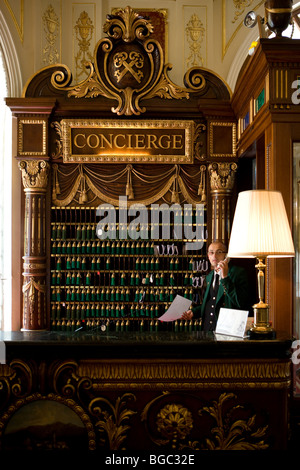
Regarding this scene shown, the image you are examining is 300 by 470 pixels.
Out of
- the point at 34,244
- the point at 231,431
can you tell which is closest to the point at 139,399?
the point at 231,431

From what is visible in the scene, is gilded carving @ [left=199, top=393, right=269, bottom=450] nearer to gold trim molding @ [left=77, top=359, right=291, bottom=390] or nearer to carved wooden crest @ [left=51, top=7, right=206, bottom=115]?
gold trim molding @ [left=77, top=359, right=291, bottom=390]

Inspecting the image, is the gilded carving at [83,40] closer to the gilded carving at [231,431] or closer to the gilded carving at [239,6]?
the gilded carving at [239,6]

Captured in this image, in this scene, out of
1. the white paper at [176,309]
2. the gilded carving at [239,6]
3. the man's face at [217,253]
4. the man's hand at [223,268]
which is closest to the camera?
the white paper at [176,309]

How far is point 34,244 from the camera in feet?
19.9

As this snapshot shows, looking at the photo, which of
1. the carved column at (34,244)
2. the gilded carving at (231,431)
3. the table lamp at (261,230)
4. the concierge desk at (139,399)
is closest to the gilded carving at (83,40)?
the carved column at (34,244)

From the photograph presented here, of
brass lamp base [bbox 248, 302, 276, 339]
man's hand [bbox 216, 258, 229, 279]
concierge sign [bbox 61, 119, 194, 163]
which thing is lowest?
brass lamp base [bbox 248, 302, 276, 339]

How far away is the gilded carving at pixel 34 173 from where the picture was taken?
607 cm

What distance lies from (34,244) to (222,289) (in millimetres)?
2675

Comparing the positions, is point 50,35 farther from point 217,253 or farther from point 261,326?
point 261,326

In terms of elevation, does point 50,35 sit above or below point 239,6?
below

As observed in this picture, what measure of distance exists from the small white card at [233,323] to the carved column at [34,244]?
304cm

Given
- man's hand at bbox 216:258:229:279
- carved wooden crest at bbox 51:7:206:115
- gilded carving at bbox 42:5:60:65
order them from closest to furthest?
1. man's hand at bbox 216:258:229:279
2. carved wooden crest at bbox 51:7:206:115
3. gilded carving at bbox 42:5:60:65

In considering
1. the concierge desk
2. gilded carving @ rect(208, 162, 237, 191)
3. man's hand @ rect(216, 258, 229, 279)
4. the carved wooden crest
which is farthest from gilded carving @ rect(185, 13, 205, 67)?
the concierge desk

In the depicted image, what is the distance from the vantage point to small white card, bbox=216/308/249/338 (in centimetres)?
330
